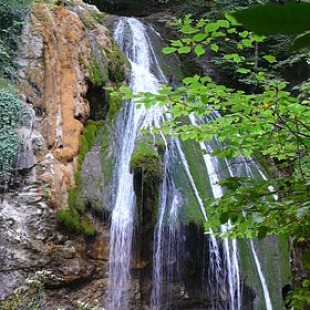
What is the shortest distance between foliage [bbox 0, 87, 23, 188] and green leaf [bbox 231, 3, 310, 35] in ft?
21.2

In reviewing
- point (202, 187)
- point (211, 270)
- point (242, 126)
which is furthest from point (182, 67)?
point (242, 126)

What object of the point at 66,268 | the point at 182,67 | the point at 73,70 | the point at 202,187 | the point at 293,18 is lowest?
the point at 293,18

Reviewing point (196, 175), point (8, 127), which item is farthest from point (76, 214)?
point (196, 175)

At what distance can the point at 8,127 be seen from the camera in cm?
671

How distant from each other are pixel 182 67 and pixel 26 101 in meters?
5.81

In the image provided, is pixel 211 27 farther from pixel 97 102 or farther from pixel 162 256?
pixel 97 102

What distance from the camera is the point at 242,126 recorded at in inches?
103

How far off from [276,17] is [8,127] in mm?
6770

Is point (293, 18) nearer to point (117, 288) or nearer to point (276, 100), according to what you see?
point (276, 100)

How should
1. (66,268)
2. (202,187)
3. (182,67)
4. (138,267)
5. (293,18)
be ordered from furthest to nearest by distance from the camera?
(182,67) < (202,187) < (138,267) < (66,268) < (293,18)

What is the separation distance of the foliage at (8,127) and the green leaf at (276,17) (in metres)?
6.48

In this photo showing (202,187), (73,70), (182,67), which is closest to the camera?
(202,187)

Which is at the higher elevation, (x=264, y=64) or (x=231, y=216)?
(x=264, y=64)

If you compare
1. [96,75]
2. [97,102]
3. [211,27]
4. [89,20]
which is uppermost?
[89,20]
